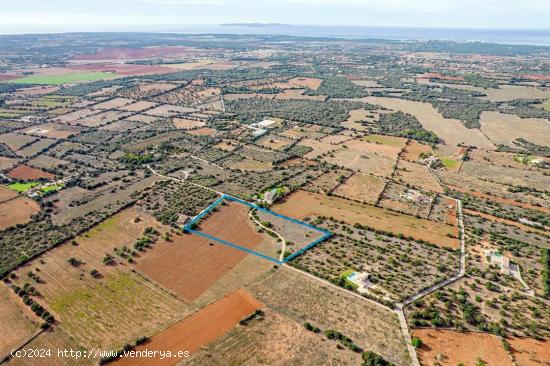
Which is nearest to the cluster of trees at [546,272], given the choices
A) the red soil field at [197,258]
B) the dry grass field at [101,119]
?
the red soil field at [197,258]

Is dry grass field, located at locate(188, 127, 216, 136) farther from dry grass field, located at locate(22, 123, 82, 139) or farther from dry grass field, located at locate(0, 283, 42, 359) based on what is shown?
dry grass field, located at locate(0, 283, 42, 359)

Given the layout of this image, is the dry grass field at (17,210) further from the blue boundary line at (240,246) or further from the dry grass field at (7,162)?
the blue boundary line at (240,246)

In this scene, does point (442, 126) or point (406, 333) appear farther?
point (442, 126)

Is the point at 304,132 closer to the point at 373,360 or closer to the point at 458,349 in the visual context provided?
the point at 458,349

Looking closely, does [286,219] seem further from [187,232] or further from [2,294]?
[2,294]

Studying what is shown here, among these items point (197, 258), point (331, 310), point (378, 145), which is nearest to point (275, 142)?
point (378, 145)

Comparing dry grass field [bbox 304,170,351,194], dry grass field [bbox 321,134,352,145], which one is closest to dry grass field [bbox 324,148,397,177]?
dry grass field [bbox 304,170,351,194]
